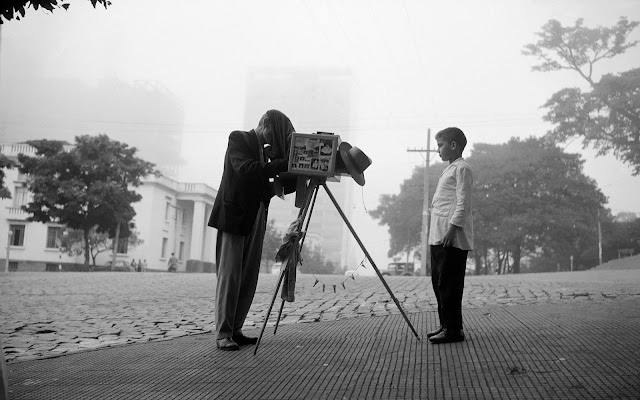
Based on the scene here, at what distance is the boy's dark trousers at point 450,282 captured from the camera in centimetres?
490

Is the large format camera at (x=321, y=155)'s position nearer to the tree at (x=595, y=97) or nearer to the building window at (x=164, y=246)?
the tree at (x=595, y=97)

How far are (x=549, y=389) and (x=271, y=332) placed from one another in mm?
2890

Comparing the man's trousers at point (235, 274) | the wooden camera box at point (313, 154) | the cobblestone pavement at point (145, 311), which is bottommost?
the cobblestone pavement at point (145, 311)

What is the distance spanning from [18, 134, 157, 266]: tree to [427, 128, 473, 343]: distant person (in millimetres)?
31284

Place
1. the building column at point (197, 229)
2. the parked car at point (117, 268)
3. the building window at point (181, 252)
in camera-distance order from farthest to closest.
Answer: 1. the building window at point (181, 252)
2. the building column at point (197, 229)
3. the parked car at point (117, 268)

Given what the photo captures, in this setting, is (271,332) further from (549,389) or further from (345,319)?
(549,389)

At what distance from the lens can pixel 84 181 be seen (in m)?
35.0

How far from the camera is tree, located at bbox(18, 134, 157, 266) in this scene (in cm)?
3388

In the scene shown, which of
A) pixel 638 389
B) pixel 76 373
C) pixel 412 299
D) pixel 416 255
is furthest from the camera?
pixel 416 255

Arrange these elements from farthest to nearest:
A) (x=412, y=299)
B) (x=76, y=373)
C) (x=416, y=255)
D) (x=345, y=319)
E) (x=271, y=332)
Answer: (x=416, y=255) < (x=412, y=299) < (x=345, y=319) < (x=271, y=332) < (x=76, y=373)

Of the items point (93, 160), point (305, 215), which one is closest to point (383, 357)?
point (305, 215)

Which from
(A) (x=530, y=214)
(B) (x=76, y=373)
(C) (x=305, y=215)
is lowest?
(B) (x=76, y=373)

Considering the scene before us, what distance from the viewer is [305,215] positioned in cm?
498

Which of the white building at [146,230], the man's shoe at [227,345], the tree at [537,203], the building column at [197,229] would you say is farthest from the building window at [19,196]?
the man's shoe at [227,345]
